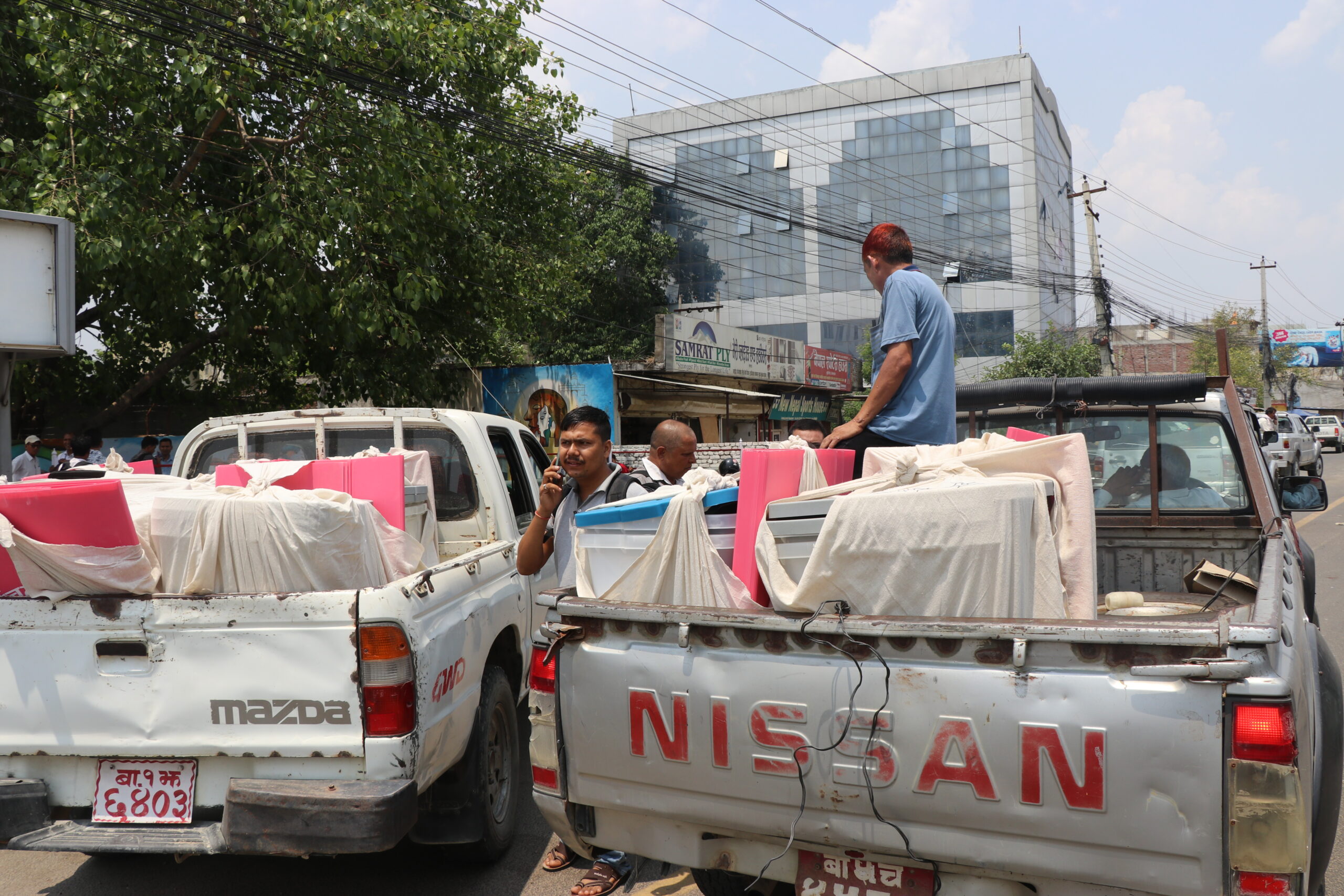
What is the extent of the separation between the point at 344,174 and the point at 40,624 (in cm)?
965

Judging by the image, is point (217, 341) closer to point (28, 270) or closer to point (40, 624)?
point (28, 270)

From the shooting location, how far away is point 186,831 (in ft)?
9.49

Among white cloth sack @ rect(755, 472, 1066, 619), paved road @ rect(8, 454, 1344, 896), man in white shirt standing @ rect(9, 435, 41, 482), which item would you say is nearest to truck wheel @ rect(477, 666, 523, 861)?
paved road @ rect(8, 454, 1344, 896)

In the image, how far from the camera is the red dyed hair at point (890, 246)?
3715 millimetres

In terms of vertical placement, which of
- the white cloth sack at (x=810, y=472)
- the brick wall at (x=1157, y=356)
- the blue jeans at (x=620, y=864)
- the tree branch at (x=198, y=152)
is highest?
the tree branch at (x=198, y=152)

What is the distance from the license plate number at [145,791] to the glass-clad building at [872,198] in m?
43.6

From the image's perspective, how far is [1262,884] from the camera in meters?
1.84

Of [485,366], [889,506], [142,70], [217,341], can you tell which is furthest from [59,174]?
[889,506]

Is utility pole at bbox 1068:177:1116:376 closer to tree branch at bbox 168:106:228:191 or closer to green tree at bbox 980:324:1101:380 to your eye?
green tree at bbox 980:324:1101:380

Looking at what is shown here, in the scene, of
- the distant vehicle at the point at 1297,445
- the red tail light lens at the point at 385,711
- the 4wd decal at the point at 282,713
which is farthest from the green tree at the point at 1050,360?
the 4wd decal at the point at 282,713

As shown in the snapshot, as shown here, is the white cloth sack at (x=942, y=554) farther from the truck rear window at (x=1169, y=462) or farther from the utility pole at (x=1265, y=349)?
the utility pole at (x=1265, y=349)

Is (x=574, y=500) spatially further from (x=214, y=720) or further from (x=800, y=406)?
(x=800, y=406)

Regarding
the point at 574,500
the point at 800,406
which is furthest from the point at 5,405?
the point at 800,406

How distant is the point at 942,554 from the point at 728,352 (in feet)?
64.5
